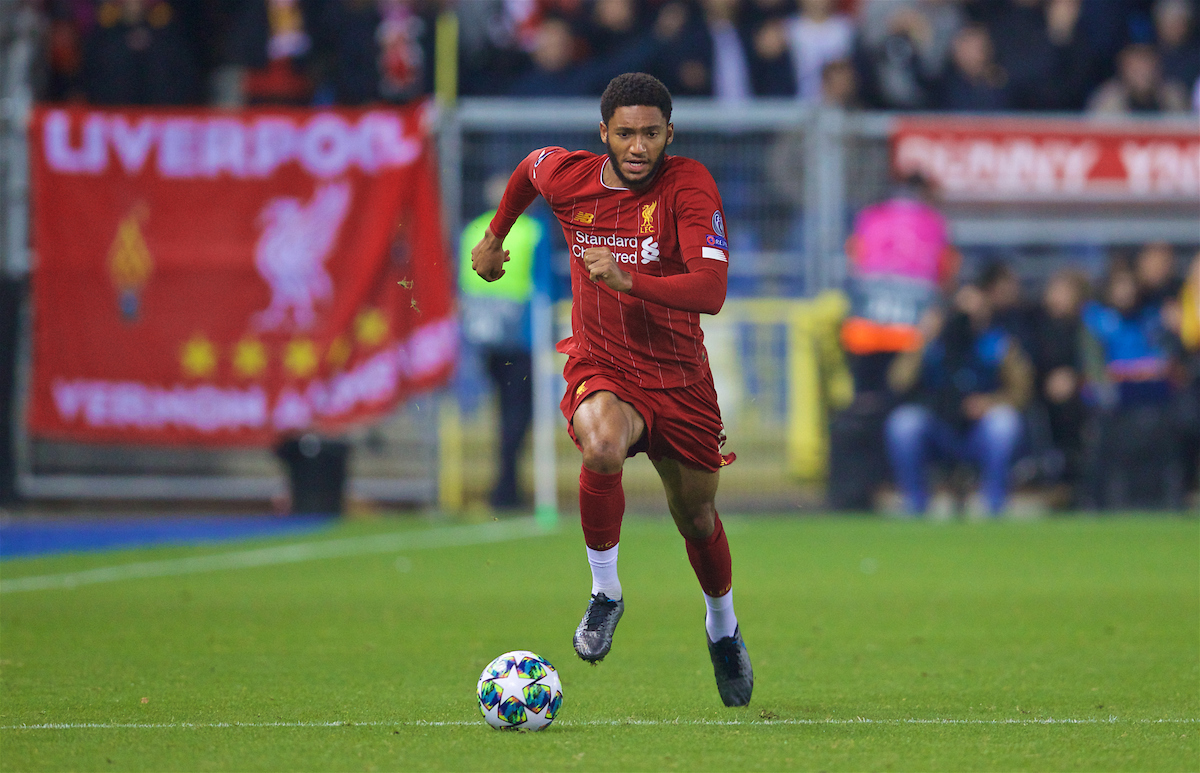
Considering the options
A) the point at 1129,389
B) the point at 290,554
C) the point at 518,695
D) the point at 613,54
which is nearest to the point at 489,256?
the point at 518,695

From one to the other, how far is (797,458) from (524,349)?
2564mm

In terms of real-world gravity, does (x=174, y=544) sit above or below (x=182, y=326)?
below

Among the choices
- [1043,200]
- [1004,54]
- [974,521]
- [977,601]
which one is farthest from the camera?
[1004,54]

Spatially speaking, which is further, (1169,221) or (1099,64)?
(1099,64)

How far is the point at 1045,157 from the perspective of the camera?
46.9ft

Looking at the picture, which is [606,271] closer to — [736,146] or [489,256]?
[489,256]

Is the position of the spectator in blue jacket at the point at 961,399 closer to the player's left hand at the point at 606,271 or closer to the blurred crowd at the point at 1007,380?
the blurred crowd at the point at 1007,380

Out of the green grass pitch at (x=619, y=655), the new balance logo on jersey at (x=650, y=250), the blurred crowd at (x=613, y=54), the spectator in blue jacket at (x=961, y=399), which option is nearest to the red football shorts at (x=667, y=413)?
the new balance logo on jersey at (x=650, y=250)

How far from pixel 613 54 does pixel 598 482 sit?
34.0ft

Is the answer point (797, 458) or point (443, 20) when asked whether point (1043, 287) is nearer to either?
point (797, 458)

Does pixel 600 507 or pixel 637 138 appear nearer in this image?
pixel 637 138

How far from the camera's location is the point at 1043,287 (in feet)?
48.7

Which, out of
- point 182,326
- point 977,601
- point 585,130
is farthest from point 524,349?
point 977,601

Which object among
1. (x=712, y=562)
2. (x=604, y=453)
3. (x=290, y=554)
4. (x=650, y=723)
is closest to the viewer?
(x=650, y=723)
